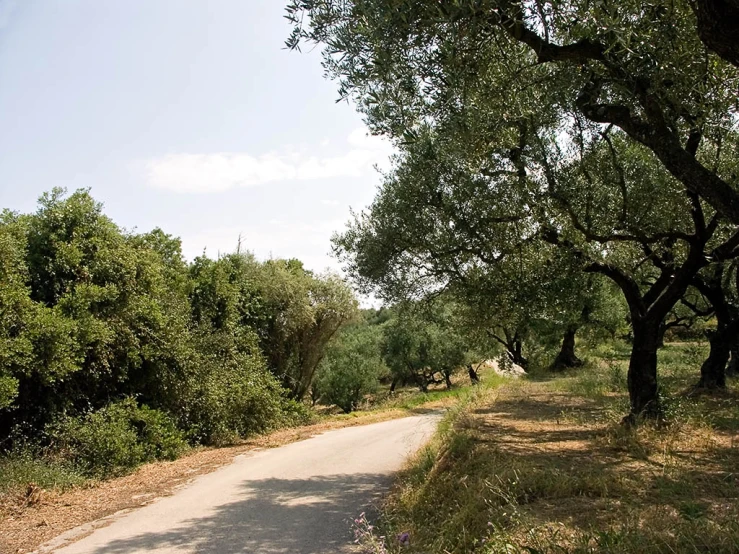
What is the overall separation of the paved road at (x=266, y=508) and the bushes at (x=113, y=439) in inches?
80.5

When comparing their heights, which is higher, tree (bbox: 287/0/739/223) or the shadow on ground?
tree (bbox: 287/0/739/223)

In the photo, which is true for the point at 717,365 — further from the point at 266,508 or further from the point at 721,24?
the point at 721,24

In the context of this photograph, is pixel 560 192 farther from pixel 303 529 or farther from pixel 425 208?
pixel 303 529

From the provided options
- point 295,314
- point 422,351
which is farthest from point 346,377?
point 295,314

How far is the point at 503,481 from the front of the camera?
5.50m

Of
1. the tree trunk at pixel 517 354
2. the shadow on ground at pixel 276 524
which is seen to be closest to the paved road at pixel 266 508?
the shadow on ground at pixel 276 524

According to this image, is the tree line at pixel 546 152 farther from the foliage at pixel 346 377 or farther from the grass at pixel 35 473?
the foliage at pixel 346 377

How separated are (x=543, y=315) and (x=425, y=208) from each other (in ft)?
10.7

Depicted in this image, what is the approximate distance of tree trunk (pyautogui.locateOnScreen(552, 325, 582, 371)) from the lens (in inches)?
1037

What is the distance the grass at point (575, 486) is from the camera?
3.97 meters

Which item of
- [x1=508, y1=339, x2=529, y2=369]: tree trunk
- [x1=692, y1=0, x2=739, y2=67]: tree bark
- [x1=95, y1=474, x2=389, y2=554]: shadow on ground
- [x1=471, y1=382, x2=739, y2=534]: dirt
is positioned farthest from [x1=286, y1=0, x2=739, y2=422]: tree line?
[x1=508, y1=339, x2=529, y2=369]: tree trunk

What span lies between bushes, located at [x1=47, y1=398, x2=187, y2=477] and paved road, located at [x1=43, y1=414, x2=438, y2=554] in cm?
204

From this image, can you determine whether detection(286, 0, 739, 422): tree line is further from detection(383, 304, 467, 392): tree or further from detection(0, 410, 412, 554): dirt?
detection(383, 304, 467, 392): tree

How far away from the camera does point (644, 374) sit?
9016 millimetres
